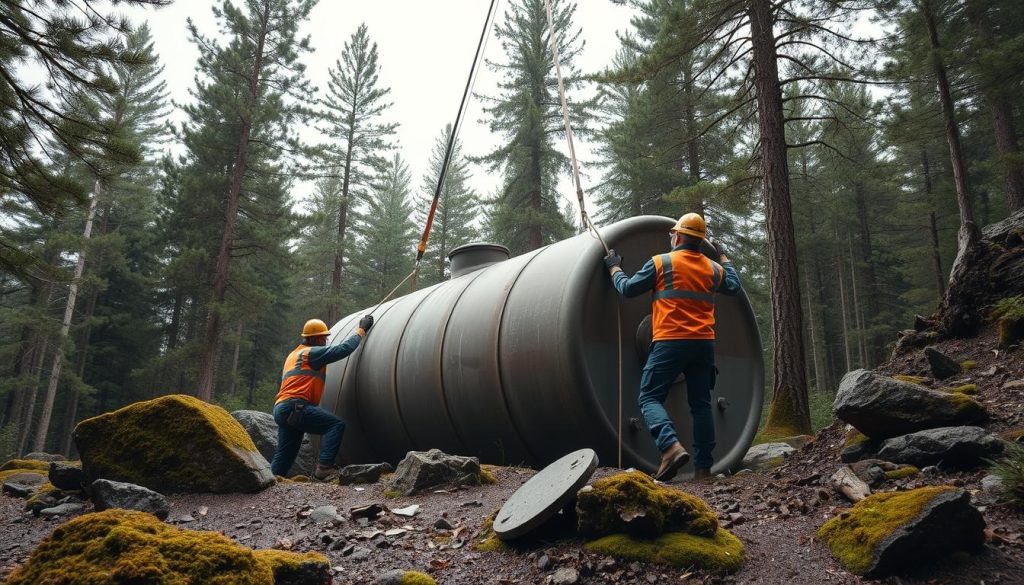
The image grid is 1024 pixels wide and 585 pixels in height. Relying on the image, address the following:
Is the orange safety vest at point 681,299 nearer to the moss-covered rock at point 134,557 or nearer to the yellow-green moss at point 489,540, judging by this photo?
the yellow-green moss at point 489,540

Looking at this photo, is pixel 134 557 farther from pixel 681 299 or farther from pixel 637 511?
pixel 681 299

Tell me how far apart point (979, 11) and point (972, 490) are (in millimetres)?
17953

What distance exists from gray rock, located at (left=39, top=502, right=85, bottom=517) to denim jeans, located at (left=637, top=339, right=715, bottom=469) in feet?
15.3

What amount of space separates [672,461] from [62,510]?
4.81 metres

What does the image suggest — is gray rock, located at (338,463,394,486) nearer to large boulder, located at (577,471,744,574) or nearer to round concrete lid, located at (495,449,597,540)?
round concrete lid, located at (495,449,597,540)

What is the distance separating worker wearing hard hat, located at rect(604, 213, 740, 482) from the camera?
496 cm

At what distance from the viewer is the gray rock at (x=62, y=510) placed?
4.77m

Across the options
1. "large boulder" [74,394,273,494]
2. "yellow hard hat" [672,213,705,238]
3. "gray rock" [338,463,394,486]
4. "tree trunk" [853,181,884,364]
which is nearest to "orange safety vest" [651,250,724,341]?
"yellow hard hat" [672,213,705,238]

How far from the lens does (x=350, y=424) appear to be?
8055 mm

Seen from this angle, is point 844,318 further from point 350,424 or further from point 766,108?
point 350,424

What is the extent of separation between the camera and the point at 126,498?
14.5ft

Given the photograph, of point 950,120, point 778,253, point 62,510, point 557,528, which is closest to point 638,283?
point 557,528

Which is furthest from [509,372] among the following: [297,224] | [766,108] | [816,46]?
[297,224]

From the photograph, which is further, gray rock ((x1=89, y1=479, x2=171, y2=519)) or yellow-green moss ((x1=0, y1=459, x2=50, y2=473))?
yellow-green moss ((x1=0, y1=459, x2=50, y2=473))
